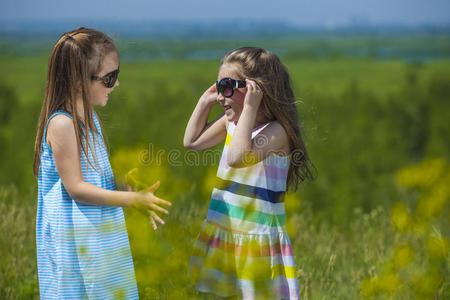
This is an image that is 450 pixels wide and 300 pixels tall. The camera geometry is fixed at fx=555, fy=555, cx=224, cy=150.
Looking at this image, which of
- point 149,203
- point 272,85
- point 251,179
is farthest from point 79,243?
point 272,85

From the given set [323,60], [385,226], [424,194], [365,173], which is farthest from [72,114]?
[323,60]

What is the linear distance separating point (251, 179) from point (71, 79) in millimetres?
918

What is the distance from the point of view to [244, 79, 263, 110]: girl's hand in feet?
8.06

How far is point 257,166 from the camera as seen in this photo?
2.57 metres

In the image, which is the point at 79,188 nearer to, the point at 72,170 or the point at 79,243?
the point at 72,170

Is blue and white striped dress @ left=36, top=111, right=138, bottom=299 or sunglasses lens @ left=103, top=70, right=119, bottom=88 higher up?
sunglasses lens @ left=103, top=70, right=119, bottom=88

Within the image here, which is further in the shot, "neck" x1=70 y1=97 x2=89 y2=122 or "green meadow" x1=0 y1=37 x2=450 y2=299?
"neck" x1=70 y1=97 x2=89 y2=122

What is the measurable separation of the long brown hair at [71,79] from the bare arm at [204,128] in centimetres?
60

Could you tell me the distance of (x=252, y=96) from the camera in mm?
2459

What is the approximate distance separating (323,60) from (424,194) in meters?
148

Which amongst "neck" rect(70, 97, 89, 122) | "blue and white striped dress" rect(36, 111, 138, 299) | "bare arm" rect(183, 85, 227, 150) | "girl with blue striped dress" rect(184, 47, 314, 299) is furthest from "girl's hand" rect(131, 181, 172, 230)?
"bare arm" rect(183, 85, 227, 150)

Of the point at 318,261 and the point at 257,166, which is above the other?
the point at 257,166

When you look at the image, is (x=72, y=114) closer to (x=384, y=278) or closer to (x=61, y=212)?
(x=61, y=212)

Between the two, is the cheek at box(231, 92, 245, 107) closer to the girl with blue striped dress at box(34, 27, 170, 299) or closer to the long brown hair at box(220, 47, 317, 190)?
the long brown hair at box(220, 47, 317, 190)
